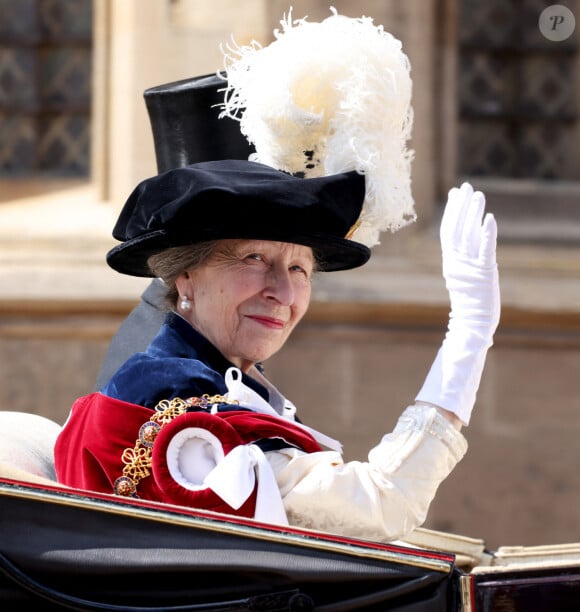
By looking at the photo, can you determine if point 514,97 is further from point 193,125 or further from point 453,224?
point 453,224

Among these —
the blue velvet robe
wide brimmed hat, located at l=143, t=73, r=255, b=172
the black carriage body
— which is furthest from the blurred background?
the black carriage body

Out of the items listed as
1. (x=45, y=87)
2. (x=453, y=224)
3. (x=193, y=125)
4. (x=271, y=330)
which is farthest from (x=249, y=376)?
(x=45, y=87)

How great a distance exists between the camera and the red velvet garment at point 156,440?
2023 mm

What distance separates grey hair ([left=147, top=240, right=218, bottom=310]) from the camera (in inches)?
91.1

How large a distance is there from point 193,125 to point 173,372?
87 cm

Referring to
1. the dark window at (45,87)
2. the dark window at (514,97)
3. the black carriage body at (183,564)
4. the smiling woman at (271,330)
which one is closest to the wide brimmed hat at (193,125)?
the smiling woman at (271,330)

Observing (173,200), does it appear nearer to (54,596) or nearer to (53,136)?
(54,596)

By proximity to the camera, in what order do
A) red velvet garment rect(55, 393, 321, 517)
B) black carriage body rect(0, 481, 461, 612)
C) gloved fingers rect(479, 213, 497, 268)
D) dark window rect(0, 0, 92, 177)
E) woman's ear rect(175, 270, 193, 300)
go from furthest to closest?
dark window rect(0, 0, 92, 177) → woman's ear rect(175, 270, 193, 300) → gloved fingers rect(479, 213, 497, 268) → red velvet garment rect(55, 393, 321, 517) → black carriage body rect(0, 481, 461, 612)

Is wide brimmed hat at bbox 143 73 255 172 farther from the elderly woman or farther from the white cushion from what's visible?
the white cushion

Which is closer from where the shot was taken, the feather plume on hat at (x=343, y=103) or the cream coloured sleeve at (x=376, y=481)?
the cream coloured sleeve at (x=376, y=481)

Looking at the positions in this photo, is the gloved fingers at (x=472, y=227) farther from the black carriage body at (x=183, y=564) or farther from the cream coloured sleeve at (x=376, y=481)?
the black carriage body at (x=183, y=564)

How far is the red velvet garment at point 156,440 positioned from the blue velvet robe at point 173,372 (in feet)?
0.11

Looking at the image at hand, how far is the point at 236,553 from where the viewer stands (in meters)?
1.84

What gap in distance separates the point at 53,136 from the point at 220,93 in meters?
3.05
